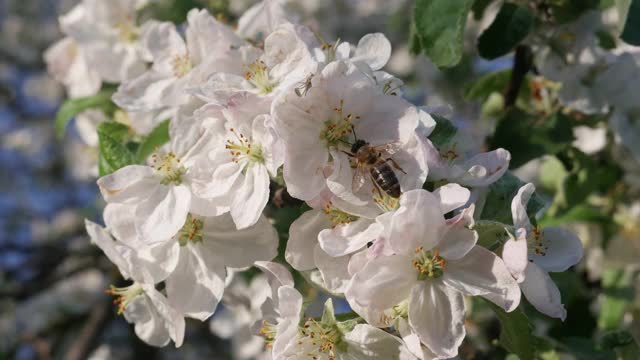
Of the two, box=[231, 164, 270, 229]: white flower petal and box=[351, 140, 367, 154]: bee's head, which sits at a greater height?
box=[351, 140, 367, 154]: bee's head

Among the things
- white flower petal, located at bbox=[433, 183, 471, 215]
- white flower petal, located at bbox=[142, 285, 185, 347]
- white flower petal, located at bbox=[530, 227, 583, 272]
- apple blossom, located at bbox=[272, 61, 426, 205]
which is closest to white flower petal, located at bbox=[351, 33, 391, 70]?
apple blossom, located at bbox=[272, 61, 426, 205]

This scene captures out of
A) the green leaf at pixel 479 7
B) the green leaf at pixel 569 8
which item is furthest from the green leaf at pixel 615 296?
the green leaf at pixel 479 7

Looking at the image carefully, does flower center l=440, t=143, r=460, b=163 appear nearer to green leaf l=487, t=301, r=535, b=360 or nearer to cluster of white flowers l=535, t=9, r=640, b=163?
green leaf l=487, t=301, r=535, b=360

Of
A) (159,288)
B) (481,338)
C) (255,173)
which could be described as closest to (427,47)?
(255,173)

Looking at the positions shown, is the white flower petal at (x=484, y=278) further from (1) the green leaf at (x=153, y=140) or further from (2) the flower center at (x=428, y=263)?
(1) the green leaf at (x=153, y=140)

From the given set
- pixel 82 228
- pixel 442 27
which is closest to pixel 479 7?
pixel 442 27

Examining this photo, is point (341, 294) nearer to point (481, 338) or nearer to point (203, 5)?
point (203, 5)
